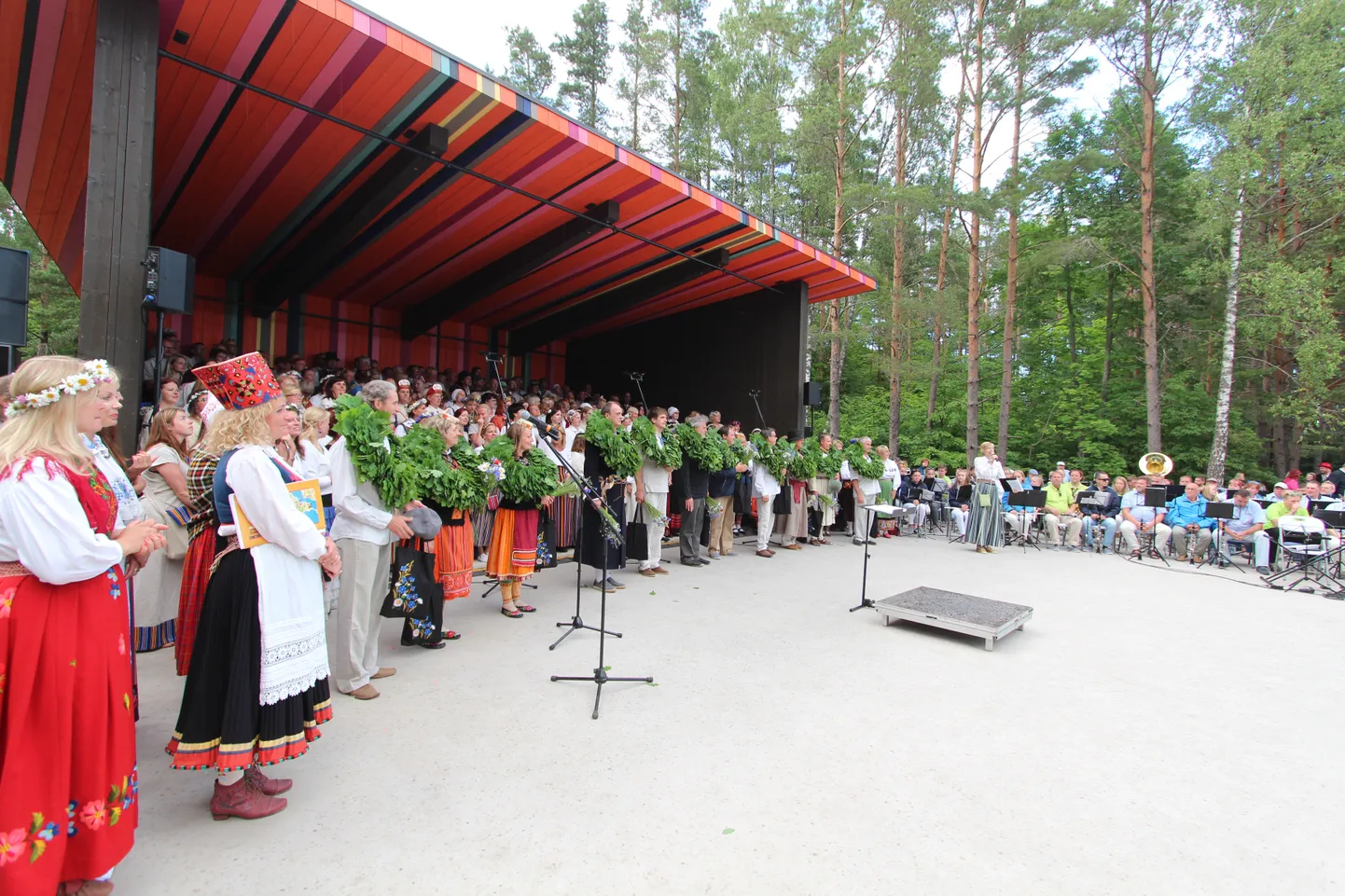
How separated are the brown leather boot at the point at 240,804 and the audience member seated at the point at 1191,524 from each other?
12448 millimetres

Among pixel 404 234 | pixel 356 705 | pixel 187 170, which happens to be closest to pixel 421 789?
pixel 356 705

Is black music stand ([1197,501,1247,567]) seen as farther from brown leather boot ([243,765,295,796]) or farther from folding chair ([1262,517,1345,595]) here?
brown leather boot ([243,765,295,796])

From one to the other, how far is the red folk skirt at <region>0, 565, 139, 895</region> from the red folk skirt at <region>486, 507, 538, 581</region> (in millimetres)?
3325

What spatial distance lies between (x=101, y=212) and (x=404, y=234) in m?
6.03

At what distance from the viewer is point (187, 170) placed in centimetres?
814

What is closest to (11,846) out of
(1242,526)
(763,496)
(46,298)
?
(763,496)

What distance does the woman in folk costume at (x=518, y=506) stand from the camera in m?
5.27

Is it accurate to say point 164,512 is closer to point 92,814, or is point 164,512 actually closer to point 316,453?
point 316,453

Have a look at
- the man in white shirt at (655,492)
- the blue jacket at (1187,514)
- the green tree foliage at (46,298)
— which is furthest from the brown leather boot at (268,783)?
the green tree foliage at (46,298)

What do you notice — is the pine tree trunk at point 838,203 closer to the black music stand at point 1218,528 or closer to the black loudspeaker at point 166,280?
the black music stand at point 1218,528

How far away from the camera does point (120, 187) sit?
464 cm

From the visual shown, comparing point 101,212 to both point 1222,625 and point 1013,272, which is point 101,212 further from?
point 1013,272

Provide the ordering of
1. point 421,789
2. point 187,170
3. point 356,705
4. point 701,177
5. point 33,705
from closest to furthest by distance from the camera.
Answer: point 33,705, point 421,789, point 356,705, point 187,170, point 701,177

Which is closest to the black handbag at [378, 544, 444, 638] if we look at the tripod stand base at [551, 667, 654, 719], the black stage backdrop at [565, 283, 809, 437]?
the tripod stand base at [551, 667, 654, 719]
